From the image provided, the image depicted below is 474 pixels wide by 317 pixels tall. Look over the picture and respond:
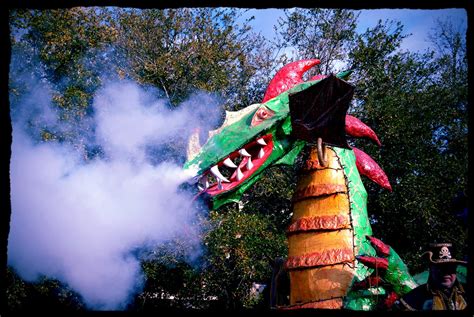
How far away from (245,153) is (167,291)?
7849mm

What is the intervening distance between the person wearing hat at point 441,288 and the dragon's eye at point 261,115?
1.66m

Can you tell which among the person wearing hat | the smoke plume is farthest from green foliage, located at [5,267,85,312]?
the person wearing hat

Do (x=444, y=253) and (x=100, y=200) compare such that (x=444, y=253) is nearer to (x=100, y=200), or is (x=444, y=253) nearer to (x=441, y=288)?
(x=441, y=288)

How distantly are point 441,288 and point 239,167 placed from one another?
1779 millimetres

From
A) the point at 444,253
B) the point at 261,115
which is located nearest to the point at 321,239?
the point at 444,253

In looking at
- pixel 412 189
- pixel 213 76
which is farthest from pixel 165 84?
pixel 412 189

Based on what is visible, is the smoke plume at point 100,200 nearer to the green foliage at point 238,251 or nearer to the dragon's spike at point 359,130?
the dragon's spike at point 359,130

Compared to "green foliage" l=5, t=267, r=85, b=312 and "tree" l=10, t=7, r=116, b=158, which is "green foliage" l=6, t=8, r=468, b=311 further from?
"green foliage" l=5, t=267, r=85, b=312

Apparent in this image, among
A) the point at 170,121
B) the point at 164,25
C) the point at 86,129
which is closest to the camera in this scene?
the point at 170,121

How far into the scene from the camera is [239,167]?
4707 millimetres

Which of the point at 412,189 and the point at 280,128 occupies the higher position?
the point at 412,189

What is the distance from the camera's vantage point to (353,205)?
4.79 metres

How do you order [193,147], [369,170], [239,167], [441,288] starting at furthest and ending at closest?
[369,170] < [239,167] < [193,147] < [441,288]

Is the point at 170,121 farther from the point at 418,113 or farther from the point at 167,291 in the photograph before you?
the point at 418,113
